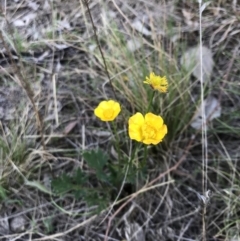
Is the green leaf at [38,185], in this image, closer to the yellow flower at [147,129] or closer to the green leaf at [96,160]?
the green leaf at [96,160]

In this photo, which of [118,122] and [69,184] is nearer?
[69,184]

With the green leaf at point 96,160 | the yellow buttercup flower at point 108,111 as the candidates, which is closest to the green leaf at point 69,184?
the green leaf at point 96,160

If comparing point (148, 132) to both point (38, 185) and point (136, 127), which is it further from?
point (38, 185)

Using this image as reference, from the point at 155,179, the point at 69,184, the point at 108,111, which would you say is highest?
the point at 108,111

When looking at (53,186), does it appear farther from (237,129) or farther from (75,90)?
(237,129)

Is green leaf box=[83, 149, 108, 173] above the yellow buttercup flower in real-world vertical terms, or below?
below

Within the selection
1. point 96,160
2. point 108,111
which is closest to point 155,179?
point 96,160

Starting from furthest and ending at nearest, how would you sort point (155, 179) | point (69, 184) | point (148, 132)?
point (155, 179)
point (69, 184)
point (148, 132)

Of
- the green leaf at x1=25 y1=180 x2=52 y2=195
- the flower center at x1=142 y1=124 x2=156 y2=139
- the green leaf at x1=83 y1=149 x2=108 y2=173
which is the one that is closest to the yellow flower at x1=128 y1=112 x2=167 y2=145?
the flower center at x1=142 y1=124 x2=156 y2=139

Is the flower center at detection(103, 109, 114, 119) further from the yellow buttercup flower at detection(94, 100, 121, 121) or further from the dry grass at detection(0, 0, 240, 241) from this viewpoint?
the dry grass at detection(0, 0, 240, 241)
